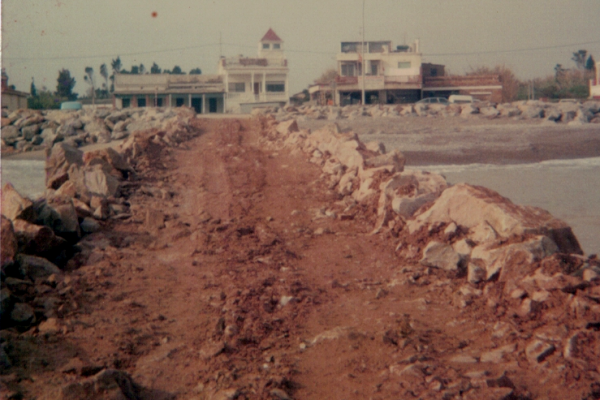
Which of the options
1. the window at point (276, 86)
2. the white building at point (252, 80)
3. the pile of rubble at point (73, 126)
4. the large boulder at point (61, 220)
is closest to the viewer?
the large boulder at point (61, 220)

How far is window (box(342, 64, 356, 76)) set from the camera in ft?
160

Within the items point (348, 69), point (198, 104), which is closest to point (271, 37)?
point (348, 69)

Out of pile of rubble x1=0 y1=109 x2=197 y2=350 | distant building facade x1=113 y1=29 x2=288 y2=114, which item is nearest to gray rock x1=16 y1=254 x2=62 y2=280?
pile of rubble x1=0 y1=109 x2=197 y2=350

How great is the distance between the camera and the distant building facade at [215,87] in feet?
147

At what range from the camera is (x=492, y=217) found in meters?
4.92

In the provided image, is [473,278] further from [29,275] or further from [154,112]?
[154,112]

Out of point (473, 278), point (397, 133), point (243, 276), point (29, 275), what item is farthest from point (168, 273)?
point (397, 133)

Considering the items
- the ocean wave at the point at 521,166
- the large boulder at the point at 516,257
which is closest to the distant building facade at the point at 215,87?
the ocean wave at the point at 521,166

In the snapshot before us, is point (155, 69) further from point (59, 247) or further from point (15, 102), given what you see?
point (59, 247)

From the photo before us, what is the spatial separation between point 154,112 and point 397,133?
12.7 metres

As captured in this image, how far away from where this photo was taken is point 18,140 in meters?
25.7

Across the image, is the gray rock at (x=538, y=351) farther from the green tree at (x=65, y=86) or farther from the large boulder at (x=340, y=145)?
the green tree at (x=65, y=86)

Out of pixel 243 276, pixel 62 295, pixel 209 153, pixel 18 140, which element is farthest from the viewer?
pixel 18 140

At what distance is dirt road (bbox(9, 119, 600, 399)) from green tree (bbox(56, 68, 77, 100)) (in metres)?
40.5
